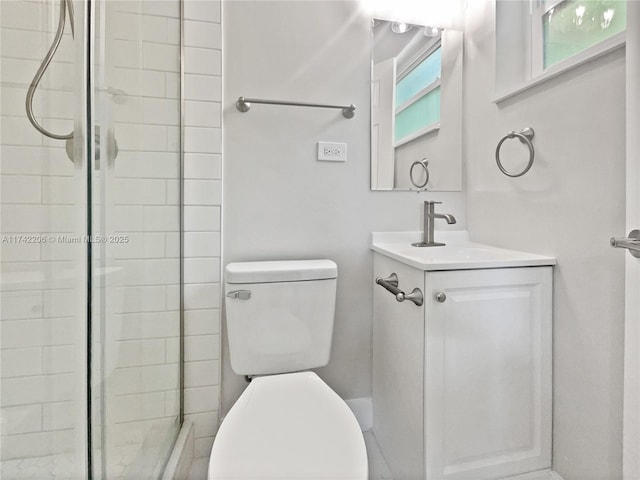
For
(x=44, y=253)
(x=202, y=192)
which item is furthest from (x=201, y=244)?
(x=44, y=253)

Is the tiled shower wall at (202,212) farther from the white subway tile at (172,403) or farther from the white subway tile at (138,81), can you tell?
the white subway tile at (138,81)

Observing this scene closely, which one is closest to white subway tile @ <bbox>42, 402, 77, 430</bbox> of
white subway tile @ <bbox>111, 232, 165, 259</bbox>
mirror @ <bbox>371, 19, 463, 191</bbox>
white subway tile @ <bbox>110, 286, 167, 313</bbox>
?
white subway tile @ <bbox>110, 286, 167, 313</bbox>

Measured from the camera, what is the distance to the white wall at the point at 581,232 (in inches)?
36.7

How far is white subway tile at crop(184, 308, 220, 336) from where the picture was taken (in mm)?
1296

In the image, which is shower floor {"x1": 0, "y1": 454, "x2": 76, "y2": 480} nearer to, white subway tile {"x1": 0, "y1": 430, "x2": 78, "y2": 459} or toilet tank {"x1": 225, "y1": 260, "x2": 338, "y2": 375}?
white subway tile {"x1": 0, "y1": 430, "x2": 78, "y2": 459}

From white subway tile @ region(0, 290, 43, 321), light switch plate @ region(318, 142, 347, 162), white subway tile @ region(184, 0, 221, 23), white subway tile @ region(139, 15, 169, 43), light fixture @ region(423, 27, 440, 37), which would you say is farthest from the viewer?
light fixture @ region(423, 27, 440, 37)

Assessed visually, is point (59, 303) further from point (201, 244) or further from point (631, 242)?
point (631, 242)

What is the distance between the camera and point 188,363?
→ 1.30 meters

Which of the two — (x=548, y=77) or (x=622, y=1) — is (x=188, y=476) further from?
(x=622, y=1)

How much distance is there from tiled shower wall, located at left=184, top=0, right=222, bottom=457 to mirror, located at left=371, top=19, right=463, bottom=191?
66cm

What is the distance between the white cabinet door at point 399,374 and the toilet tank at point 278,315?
0.24 m

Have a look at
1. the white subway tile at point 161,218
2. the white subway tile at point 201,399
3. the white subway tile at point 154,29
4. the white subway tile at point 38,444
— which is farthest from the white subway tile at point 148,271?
the white subway tile at point 154,29

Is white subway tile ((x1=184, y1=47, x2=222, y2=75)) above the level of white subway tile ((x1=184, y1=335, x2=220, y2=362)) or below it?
above

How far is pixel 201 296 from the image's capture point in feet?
4.28
